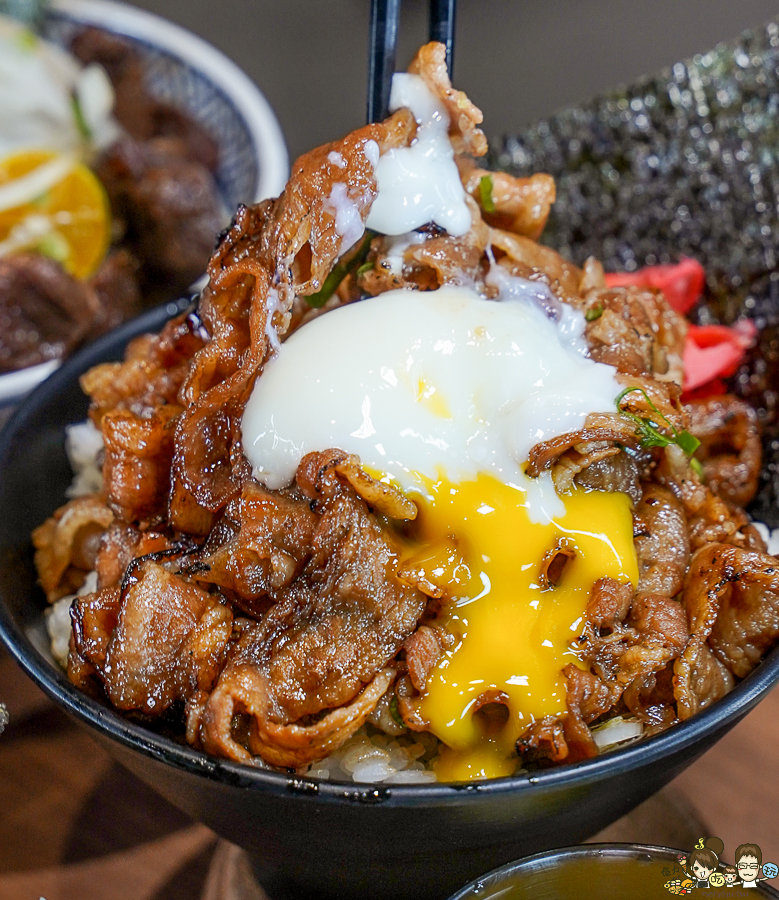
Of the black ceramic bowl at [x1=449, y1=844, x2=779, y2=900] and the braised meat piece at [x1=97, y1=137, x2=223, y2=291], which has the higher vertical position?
the braised meat piece at [x1=97, y1=137, x2=223, y2=291]

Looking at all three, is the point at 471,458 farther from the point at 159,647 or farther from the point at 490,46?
the point at 490,46

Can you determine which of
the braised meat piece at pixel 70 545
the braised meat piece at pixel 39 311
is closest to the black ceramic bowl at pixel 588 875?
the braised meat piece at pixel 70 545

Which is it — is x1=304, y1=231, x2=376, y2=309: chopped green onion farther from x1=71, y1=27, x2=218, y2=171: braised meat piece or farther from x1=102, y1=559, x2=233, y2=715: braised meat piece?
x1=71, y1=27, x2=218, y2=171: braised meat piece

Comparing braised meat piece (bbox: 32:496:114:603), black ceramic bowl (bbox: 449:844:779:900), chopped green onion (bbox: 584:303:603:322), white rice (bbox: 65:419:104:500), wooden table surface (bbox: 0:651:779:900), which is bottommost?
wooden table surface (bbox: 0:651:779:900)

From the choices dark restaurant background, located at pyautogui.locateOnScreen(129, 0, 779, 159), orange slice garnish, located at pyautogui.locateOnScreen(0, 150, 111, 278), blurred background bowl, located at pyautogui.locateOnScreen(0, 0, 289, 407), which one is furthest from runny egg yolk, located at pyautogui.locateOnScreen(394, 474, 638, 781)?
dark restaurant background, located at pyautogui.locateOnScreen(129, 0, 779, 159)

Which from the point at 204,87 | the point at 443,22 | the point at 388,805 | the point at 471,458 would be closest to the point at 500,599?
the point at 471,458

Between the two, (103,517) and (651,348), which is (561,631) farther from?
(103,517)
